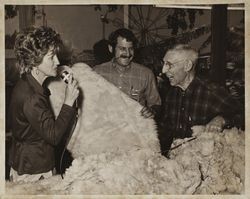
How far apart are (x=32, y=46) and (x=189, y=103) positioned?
716 millimetres

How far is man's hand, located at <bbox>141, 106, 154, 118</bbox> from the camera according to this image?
196 cm

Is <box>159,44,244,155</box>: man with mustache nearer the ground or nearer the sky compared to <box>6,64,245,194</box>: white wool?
nearer the sky

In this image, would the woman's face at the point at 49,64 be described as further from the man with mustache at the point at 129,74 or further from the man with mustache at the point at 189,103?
the man with mustache at the point at 189,103

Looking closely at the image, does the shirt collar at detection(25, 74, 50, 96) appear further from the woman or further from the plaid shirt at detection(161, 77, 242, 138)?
the plaid shirt at detection(161, 77, 242, 138)

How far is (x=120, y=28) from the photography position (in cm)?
195

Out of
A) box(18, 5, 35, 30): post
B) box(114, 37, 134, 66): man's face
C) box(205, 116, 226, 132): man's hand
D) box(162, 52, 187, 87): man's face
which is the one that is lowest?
box(205, 116, 226, 132): man's hand

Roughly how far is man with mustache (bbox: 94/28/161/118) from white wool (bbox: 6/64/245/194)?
3cm

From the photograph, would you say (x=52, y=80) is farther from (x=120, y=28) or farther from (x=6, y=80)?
(x=120, y=28)

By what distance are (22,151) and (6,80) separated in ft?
1.01

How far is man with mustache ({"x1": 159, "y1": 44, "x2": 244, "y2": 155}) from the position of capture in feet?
6.47

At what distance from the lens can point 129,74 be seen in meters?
1.96

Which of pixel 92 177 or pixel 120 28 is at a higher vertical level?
pixel 120 28

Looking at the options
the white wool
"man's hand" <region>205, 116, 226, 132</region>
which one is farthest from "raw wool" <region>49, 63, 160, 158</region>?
"man's hand" <region>205, 116, 226, 132</region>

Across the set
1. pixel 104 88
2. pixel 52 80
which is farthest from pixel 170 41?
pixel 52 80
